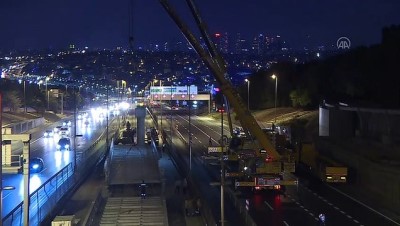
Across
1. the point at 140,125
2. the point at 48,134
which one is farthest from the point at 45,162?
the point at 48,134

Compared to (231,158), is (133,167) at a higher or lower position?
lower

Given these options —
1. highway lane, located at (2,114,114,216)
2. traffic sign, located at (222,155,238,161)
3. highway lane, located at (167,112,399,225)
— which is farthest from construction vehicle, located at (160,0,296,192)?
highway lane, located at (2,114,114,216)

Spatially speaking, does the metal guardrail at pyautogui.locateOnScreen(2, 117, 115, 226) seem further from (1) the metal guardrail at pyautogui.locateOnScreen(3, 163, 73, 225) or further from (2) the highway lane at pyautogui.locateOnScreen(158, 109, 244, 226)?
(2) the highway lane at pyautogui.locateOnScreen(158, 109, 244, 226)

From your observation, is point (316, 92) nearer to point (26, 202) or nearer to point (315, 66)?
point (315, 66)

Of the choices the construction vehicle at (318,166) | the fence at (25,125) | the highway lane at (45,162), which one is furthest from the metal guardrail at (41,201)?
the fence at (25,125)

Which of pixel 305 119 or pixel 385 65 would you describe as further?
pixel 305 119

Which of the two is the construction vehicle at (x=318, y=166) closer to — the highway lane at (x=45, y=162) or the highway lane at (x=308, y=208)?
the highway lane at (x=308, y=208)

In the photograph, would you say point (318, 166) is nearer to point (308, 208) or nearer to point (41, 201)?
point (308, 208)

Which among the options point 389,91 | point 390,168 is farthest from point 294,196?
point 389,91
